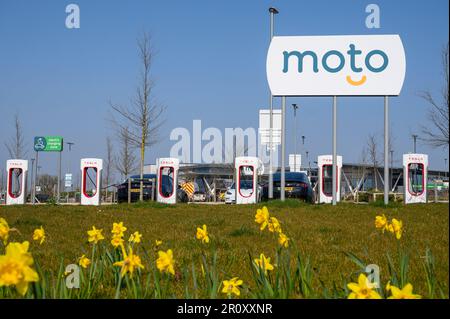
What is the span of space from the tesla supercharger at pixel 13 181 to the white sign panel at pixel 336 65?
38.5 feet

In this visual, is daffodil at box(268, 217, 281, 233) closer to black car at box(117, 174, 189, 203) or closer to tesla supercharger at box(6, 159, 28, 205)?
black car at box(117, 174, 189, 203)

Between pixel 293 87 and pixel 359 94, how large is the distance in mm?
1790

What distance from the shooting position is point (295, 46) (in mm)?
14531

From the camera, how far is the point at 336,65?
14.4 meters

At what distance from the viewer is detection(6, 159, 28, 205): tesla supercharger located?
2153cm

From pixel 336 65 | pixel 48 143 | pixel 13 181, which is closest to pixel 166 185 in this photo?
pixel 13 181

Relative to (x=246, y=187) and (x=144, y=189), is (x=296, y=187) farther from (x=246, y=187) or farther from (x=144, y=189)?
(x=144, y=189)

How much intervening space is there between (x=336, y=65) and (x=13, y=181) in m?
14.5

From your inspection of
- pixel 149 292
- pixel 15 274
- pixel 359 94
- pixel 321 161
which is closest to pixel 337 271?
pixel 149 292

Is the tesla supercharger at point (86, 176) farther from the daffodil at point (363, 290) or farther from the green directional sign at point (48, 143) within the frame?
the daffodil at point (363, 290)

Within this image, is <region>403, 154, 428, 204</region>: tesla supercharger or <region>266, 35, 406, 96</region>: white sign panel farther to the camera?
<region>403, 154, 428, 204</region>: tesla supercharger

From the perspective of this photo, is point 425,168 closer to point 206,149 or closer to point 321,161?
point 321,161

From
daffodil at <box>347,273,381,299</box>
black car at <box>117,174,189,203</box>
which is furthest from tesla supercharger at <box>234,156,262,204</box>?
daffodil at <box>347,273,381,299</box>

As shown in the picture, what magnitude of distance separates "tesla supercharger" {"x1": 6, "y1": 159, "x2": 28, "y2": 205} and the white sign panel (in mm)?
11725
